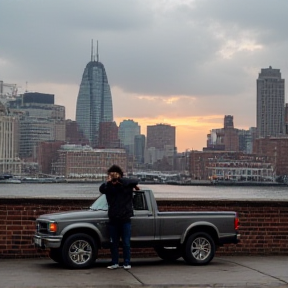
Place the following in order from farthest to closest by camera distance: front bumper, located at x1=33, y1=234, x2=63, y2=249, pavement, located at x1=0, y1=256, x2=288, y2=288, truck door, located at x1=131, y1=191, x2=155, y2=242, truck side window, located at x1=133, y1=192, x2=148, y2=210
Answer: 1. truck side window, located at x1=133, y1=192, x2=148, y2=210
2. truck door, located at x1=131, y1=191, x2=155, y2=242
3. front bumper, located at x1=33, y1=234, x2=63, y2=249
4. pavement, located at x1=0, y1=256, x2=288, y2=288

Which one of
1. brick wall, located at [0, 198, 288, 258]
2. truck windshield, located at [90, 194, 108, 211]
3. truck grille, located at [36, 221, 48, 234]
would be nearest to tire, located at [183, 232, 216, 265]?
truck windshield, located at [90, 194, 108, 211]

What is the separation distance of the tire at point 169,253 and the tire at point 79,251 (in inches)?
58.3

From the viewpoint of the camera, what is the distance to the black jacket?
1281 cm

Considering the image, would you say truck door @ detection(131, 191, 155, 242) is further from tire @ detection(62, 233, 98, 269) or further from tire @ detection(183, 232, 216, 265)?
tire @ detection(62, 233, 98, 269)

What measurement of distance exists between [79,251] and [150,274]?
4.51 ft

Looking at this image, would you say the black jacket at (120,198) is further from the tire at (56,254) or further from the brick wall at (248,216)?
the brick wall at (248,216)

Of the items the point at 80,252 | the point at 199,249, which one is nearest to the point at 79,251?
the point at 80,252

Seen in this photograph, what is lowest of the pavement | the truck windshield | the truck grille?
the pavement

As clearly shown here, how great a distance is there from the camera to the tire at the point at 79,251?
12.7 m

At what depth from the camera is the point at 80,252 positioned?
12836mm

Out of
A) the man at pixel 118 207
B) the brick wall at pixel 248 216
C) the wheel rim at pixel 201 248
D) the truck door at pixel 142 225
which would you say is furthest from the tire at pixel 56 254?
the wheel rim at pixel 201 248

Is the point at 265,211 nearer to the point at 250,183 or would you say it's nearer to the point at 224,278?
the point at 224,278

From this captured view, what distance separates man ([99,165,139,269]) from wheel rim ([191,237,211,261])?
1.40 metres

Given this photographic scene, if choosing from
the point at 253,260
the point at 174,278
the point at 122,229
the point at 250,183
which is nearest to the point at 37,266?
the point at 122,229
